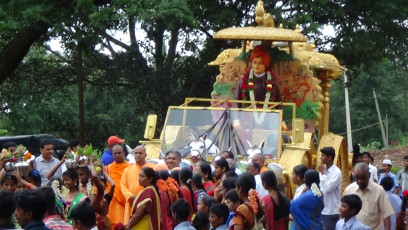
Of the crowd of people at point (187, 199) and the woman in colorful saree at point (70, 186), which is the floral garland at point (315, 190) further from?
the woman in colorful saree at point (70, 186)

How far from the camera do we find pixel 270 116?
17.2 meters

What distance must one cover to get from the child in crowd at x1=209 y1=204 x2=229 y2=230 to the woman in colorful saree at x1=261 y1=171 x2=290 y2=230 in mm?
1145

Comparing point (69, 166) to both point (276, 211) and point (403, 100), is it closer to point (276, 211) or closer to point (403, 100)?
point (276, 211)

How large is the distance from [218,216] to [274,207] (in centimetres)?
137

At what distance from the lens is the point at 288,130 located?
59.6 feet

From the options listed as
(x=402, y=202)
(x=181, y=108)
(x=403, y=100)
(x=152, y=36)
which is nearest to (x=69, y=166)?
(x=402, y=202)

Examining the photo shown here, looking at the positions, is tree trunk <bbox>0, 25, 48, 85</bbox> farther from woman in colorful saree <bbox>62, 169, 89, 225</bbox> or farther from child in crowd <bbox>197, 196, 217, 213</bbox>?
child in crowd <bbox>197, 196, 217, 213</bbox>

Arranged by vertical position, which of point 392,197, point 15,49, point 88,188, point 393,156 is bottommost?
point 393,156

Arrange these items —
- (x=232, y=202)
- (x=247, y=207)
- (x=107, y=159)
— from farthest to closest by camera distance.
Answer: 1. (x=107, y=159)
2. (x=232, y=202)
3. (x=247, y=207)

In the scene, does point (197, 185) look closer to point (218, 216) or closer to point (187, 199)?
point (187, 199)

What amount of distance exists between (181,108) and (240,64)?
263 cm

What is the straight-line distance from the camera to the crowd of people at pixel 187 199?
8781 millimetres

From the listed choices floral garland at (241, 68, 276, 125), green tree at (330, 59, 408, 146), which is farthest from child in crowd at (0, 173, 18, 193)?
green tree at (330, 59, 408, 146)

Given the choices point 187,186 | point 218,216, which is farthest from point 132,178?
point 218,216
